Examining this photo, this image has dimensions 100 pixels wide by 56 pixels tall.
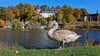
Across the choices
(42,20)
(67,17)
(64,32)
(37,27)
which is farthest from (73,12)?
(64,32)

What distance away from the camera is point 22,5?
11425 cm

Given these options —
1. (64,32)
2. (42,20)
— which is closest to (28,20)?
(42,20)

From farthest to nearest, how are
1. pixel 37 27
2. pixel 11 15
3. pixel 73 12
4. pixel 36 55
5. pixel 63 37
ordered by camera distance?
pixel 73 12, pixel 11 15, pixel 37 27, pixel 63 37, pixel 36 55

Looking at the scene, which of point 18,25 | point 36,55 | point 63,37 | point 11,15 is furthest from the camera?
point 11,15

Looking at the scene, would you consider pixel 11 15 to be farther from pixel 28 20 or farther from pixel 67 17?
pixel 67 17

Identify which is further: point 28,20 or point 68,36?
point 28,20

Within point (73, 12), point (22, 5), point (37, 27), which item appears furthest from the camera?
point (22, 5)

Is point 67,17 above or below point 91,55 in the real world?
above

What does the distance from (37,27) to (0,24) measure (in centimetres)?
1881

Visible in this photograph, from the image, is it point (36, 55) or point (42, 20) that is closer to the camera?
point (36, 55)

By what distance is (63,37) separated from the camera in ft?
37.0

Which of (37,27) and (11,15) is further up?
(11,15)

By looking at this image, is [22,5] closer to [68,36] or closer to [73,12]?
[73,12]

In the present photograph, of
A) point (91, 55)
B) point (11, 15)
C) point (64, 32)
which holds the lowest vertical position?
point (91, 55)
